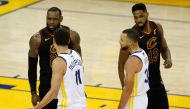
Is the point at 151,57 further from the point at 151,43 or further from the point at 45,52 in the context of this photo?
the point at 45,52

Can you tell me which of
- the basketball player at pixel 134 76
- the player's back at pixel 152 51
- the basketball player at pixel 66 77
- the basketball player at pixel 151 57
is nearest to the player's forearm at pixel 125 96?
the basketball player at pixel 134 76

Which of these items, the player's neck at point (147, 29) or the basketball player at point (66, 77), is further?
the player's neck at point (147, 29)

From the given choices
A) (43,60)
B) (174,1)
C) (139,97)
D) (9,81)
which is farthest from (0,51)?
(174,1)

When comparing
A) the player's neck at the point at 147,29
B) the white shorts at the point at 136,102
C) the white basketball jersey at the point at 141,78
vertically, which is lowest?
the white shorts at the point at 136,102

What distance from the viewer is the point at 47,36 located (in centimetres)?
759

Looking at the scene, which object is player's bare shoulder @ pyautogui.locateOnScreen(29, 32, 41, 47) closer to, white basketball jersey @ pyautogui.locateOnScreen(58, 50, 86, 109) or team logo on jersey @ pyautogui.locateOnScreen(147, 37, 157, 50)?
white basketball jersey @ pyautogui.locateOnScreen(58, 50, 86, 109)

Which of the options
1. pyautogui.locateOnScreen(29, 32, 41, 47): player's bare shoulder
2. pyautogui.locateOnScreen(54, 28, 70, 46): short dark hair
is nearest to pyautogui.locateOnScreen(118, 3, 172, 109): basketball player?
pyautogui.locateOnScreen(29, 32, 41, 47): player's bare shoulder

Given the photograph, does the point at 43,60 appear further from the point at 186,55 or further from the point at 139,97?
the point at 186,55

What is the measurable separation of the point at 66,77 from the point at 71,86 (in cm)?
12

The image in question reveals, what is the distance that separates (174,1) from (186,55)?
7152 mm

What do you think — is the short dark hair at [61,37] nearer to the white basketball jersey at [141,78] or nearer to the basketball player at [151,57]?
the white basketball jersey at [141,78]

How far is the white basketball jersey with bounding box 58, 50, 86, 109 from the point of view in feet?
20.9

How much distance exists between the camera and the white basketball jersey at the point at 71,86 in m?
6.38

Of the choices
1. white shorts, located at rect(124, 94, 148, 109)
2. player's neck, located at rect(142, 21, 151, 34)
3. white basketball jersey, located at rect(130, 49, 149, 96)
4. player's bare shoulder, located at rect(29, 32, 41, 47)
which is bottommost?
white shorts, located at rect(124, 94, 148, 109)
